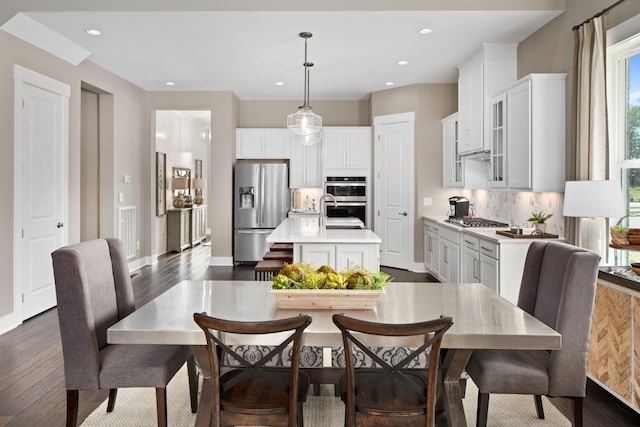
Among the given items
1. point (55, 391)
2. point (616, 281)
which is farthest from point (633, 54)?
point (55, 391)

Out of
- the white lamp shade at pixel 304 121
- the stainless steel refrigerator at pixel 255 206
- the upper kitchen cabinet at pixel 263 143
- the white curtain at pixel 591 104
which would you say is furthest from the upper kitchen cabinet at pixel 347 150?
the white curtain at pixel 591 104

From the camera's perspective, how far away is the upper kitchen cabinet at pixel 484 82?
4.99 m

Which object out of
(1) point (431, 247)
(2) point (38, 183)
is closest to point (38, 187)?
(2) point (38, 183)

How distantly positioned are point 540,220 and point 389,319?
2.76 m

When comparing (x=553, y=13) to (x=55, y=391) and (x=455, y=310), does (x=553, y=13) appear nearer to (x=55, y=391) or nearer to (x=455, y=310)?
(x=455, y=310)

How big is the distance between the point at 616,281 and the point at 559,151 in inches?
71.7

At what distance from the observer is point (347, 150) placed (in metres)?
7.70

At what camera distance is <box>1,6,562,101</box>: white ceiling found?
4230 millimetres

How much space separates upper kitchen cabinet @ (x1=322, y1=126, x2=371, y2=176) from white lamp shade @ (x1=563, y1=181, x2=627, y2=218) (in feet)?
15.6


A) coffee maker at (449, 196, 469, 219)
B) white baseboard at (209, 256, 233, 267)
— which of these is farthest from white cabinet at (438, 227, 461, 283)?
white baseboard at (209, 256, 233, 267)

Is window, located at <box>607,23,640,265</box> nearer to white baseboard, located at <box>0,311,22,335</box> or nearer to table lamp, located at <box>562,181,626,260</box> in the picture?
table lamp, located at <box>562,181,626,260</box>

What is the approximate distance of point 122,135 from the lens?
21.7 feet

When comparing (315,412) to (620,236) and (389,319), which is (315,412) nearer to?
(389,319)

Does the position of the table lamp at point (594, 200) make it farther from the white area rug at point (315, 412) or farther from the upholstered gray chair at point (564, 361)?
the white area rug at point (315, 412)
